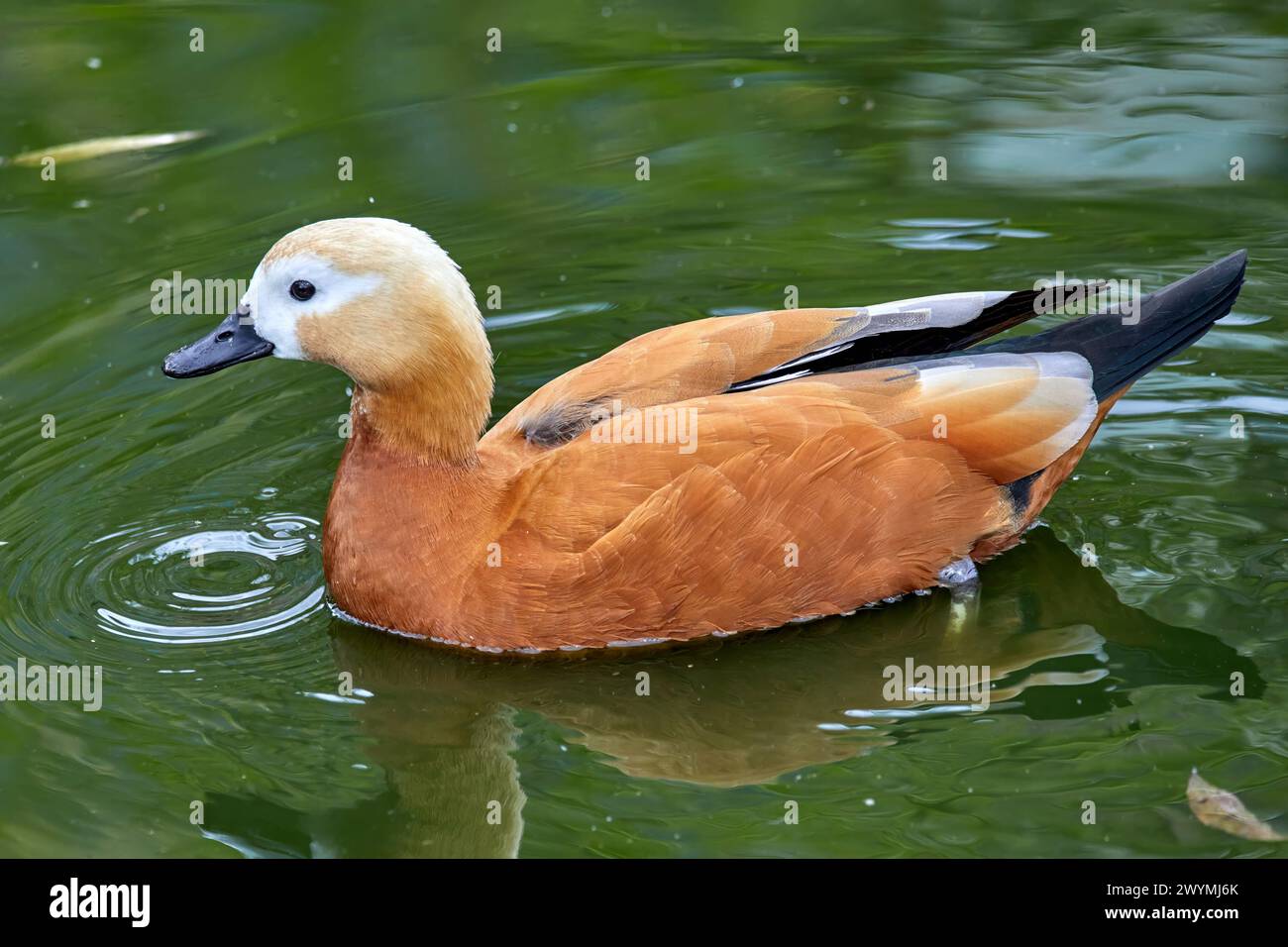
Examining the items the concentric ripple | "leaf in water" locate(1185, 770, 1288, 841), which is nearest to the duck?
the concentric ripple

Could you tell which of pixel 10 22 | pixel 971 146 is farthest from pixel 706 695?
pixel 10 22

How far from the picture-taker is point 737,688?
635 cm

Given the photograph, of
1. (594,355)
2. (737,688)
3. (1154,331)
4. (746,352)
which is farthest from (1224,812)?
(594,355)

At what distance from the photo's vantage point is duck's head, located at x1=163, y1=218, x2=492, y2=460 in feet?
20.5

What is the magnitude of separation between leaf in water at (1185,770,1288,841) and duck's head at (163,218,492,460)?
9.05ft

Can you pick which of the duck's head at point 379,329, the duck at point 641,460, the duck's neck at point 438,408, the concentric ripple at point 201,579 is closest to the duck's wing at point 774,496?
the duck at point 641,460

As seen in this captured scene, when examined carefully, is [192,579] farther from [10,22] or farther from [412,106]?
[10,22]

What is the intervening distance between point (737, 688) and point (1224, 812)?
170 centimetres

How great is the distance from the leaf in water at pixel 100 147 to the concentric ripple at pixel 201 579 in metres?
3.90

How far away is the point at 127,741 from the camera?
6.12 meters

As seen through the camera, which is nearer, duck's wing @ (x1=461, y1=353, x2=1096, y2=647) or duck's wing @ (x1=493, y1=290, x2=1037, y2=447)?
duck's wing @ (x1=461, y1=353, x2=1096, y2=647)

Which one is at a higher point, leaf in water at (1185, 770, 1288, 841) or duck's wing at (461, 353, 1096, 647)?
duck's wing at (461, 353, 1096, 647)

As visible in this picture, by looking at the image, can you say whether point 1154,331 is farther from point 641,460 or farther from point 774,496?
point 641,460

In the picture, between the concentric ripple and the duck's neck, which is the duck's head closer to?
the duck's neck
